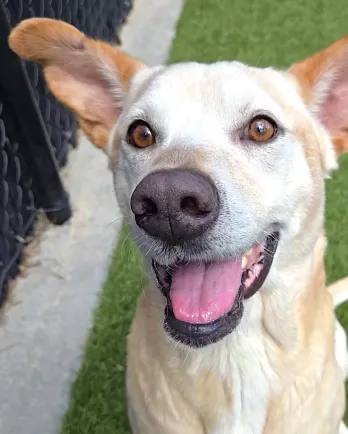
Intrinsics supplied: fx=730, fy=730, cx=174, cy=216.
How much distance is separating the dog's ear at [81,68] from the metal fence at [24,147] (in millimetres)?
912

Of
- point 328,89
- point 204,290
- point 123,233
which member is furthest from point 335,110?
point 123,233

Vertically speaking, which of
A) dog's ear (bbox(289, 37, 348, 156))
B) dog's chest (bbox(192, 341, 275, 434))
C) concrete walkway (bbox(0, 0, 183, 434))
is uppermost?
dog's ear (bbox(289, 37, 348, 156))

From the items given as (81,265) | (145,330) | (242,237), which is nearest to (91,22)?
(81,265)

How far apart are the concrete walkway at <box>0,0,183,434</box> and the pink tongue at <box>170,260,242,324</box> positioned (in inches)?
43.3

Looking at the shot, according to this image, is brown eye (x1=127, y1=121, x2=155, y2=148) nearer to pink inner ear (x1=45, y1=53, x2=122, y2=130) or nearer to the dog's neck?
pink inner ear (x1=45, y1=53, x2=122, y2=130)

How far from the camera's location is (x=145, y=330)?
6.76 ft

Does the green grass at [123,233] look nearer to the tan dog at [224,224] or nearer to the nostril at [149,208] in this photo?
the tan dog at [224,224]

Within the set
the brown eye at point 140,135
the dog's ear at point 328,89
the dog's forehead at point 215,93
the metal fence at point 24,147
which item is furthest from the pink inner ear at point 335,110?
the metal fence at point 24,147

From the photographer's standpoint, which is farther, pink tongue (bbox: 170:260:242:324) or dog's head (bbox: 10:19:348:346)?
pink tongue (bbox: 170:260:242:324)

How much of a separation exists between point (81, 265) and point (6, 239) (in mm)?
349

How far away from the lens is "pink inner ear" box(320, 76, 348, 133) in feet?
6.44

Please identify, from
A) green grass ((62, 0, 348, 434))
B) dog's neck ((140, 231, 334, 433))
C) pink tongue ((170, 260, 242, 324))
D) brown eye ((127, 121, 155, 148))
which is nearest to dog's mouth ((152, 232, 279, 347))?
pink tongue ((170, 260, 242, 324))

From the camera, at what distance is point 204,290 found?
175 centimetres

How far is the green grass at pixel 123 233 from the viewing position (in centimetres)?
282
